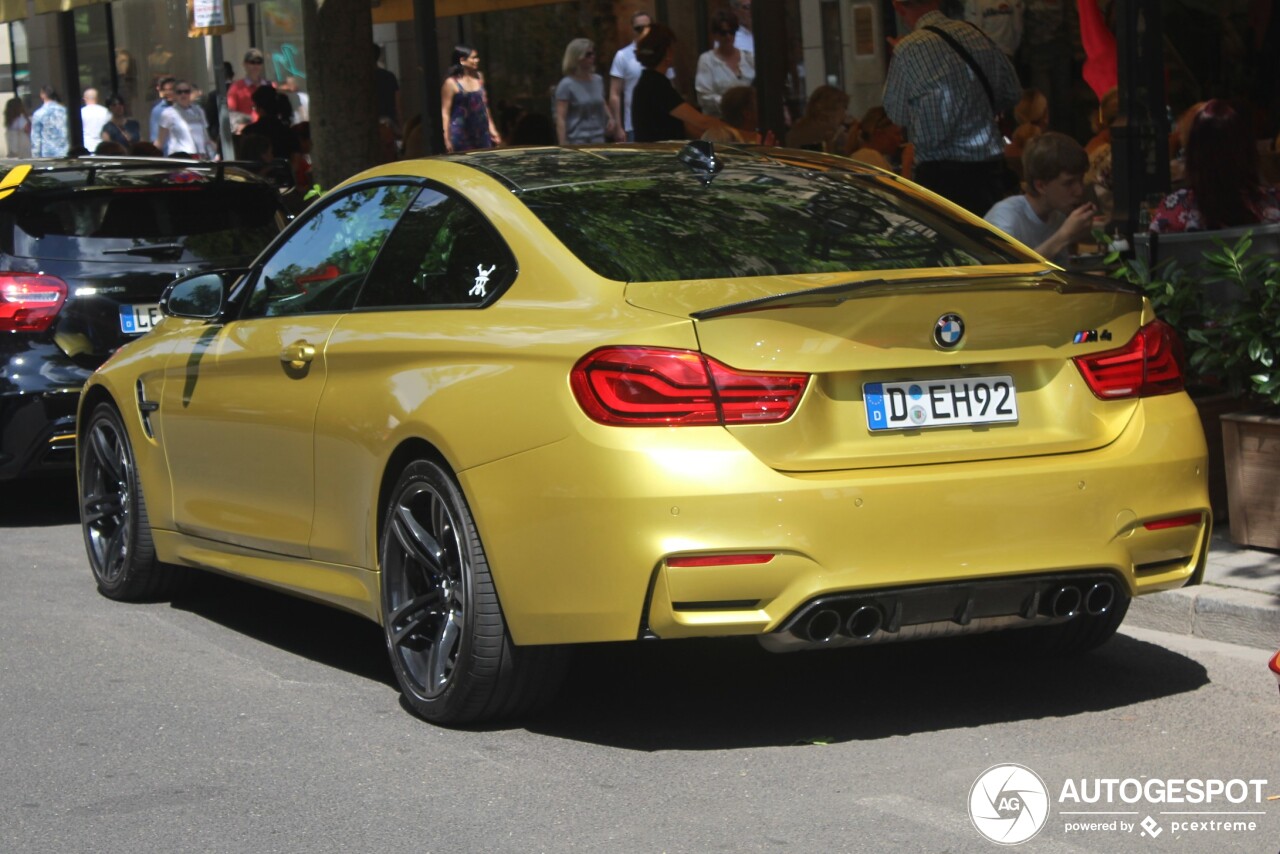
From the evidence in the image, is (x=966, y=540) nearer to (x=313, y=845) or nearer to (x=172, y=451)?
(x=313, y=845)

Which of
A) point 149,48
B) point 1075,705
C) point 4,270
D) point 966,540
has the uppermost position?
point 149,48

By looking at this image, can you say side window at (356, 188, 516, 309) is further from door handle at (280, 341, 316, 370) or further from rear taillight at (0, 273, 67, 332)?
rear taillight at (0, 273, 67, 332)

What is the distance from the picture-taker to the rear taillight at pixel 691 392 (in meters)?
4.82

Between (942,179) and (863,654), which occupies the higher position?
(942,179)

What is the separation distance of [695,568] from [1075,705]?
4.52 ft

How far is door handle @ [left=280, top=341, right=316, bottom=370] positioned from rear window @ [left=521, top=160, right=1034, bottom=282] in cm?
89

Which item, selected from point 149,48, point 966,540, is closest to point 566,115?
point 966,540

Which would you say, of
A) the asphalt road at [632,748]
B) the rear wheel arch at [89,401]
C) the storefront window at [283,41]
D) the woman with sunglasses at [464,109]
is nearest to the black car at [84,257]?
the rear wheel arch at [89,401]

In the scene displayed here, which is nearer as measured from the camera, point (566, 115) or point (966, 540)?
point (966, 540)

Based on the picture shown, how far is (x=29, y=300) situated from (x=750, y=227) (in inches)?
198

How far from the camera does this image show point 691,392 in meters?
4.82

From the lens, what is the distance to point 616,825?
181 inches

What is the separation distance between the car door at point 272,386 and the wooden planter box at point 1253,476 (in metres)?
3.08

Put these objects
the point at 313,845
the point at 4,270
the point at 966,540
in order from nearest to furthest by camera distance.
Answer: the point at 313,845, the point at 966,540, the point at 4,270
